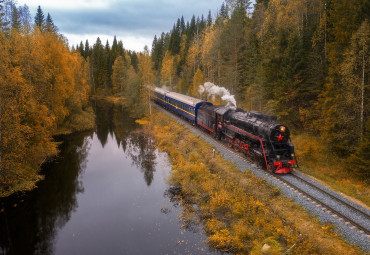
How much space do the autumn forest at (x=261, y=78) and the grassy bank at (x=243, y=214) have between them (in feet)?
20.0

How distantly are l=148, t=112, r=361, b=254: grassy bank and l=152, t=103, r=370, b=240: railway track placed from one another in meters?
1.07

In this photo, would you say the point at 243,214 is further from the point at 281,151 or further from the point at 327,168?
the point at 327,168

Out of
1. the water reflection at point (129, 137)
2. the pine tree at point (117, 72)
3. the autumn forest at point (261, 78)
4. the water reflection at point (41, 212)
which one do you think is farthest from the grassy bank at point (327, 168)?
the pine tree at point (117, 72)

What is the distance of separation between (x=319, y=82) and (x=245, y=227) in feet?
49.4

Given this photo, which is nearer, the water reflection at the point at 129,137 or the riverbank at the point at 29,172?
the riverbank at the point at 29,172

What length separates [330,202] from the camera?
1162 cm

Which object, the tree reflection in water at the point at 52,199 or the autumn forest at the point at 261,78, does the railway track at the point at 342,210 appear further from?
the tree reflection in water at the point at 52,199

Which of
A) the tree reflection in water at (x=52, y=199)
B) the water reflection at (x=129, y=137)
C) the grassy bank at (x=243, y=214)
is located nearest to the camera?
the grassy bank at (x=243, y=214)

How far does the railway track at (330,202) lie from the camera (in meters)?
10.0

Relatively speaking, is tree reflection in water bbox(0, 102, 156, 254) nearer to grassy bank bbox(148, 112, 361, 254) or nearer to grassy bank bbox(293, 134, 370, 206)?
grassy bank bbox(148, 112, 361, 254)

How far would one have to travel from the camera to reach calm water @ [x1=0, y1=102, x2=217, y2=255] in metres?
11.5

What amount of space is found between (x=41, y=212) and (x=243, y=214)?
38.6 feet

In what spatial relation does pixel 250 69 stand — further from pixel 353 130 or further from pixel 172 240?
pixel 172 240

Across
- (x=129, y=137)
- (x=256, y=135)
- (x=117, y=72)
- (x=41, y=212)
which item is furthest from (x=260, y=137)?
(x=117, y=72)
